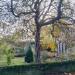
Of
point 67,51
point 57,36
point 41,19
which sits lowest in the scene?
point 67,51

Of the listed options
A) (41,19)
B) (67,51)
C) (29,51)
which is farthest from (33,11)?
(67,51)

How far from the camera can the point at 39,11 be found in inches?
754

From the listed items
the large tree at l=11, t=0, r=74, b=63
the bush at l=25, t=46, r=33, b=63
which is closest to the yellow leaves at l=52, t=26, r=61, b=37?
the large tree at l=11, t=0, r=74, b=63

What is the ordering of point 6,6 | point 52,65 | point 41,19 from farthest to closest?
point 41,19 < point 6,6 < point 52,65

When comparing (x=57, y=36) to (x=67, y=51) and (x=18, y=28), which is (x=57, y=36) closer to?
(x=18, y=28)

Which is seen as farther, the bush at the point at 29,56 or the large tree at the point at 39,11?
the bush at the point at 29,56

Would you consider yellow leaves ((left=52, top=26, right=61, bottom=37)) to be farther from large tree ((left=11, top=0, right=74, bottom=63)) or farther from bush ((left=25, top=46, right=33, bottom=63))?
bush ((left=25, top=46, right=33, bottom=63))

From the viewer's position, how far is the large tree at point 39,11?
18.2 metres

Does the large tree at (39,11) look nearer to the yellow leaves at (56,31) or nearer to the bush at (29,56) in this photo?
the yellow leaves at (56,31)

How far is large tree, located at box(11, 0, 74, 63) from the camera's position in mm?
18250

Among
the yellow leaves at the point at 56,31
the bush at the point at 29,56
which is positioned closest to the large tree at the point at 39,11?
the yellow leaves at the point at 56,31

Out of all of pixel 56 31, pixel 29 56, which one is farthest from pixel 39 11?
pixel 29 56

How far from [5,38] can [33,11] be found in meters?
2.95

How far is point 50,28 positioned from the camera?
21.1m
